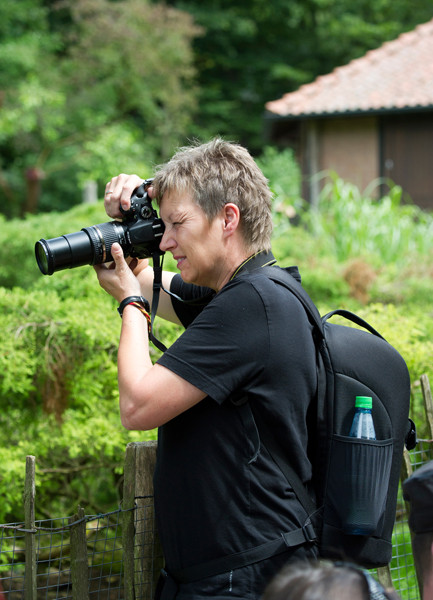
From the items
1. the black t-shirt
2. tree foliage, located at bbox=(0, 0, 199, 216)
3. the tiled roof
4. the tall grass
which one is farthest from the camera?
tree foliage, located at bbox=(0, 0, 199, 216)

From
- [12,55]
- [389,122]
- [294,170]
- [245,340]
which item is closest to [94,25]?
[12,55]

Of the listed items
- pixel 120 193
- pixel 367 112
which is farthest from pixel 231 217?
pixel 367 112

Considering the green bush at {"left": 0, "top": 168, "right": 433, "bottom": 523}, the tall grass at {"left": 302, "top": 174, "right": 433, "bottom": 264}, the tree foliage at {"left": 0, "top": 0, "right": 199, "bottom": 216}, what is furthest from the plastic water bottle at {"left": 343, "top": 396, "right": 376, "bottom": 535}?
the tree foliage at {"left": 0, "top": 0, "right": 199, "bottom": 216}

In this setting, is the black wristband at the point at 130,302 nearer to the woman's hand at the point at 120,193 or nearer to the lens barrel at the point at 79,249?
the lens barrel at the point at 79,249

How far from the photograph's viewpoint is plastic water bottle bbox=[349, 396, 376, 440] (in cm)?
183

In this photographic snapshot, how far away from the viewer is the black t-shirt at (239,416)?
1726 mm

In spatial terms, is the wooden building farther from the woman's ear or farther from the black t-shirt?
the black t-shirt

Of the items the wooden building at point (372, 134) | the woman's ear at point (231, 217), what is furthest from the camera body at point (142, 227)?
the wooden building at point (372, 134)

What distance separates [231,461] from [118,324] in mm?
1567

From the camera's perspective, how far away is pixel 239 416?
176cm

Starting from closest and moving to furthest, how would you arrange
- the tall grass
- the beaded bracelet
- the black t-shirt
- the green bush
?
the black t-shirt
the beaded bracelet
the green bush
the tall grass

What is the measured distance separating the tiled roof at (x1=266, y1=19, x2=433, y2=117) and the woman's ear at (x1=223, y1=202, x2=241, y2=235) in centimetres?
1479

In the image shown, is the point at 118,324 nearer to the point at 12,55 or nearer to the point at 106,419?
the point at 106,419

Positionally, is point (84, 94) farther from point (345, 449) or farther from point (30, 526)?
point (345, 449)
